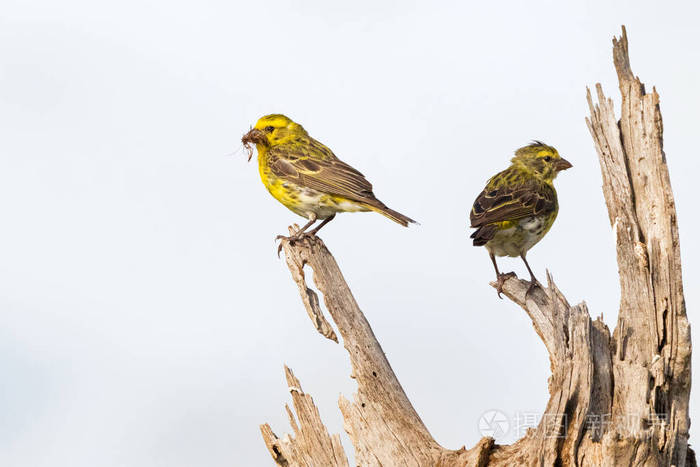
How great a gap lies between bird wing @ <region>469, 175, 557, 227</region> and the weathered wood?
1.81 meters

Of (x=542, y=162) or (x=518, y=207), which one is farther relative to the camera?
(x=542, y=162)

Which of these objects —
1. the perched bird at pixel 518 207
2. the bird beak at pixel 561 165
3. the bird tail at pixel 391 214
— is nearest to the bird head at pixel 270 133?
the bird tail at pixel 391 214

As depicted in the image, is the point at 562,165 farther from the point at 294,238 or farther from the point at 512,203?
the point at 294,238

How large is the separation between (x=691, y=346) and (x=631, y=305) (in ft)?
2.06

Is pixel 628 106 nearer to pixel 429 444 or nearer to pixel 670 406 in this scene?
pixel 670 406

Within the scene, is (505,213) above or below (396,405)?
above

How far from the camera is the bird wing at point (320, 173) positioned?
11.0 metres

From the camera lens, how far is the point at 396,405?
8.32 meters

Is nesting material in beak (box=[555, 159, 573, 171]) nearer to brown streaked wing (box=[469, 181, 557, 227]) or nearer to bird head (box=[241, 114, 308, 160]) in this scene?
brown streaked wing (box=[469, 181, 557, 227])

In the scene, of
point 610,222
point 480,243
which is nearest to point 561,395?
point 610,222

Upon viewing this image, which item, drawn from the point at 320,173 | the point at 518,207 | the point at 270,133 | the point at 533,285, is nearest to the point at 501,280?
the point at 533,285

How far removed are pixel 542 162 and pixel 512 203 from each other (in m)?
1.55

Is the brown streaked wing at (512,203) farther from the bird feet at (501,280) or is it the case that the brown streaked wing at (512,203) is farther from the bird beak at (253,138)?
the bird beak at (253,138)

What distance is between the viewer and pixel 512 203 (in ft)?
35.8
